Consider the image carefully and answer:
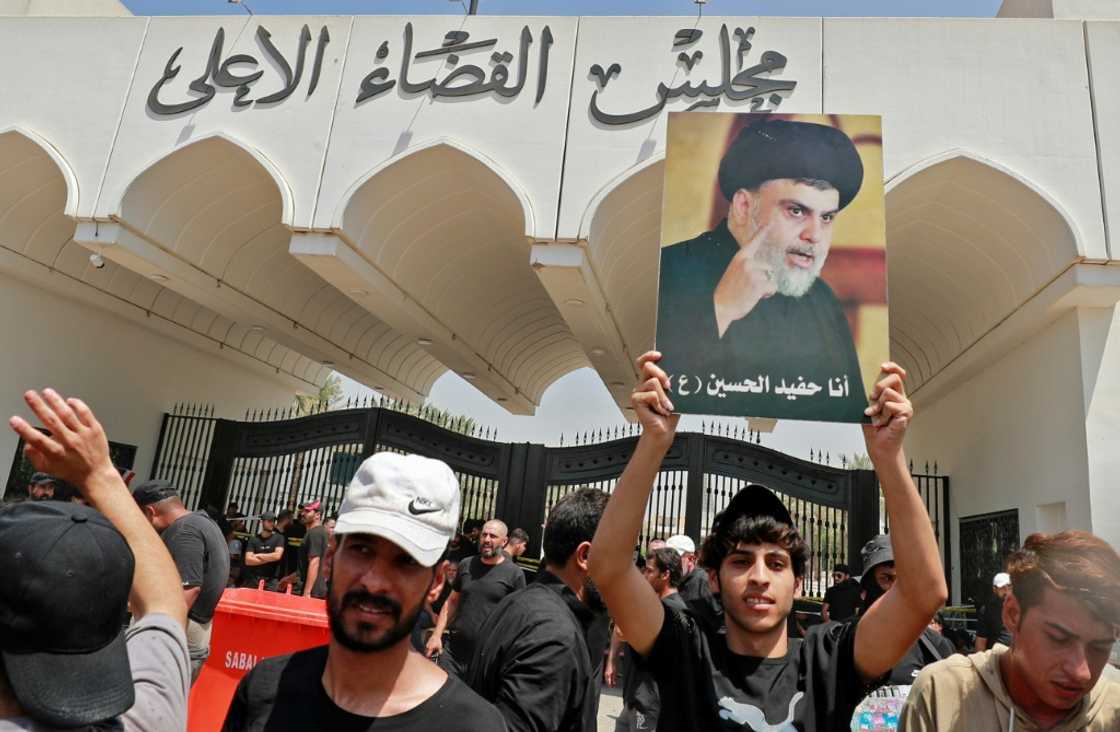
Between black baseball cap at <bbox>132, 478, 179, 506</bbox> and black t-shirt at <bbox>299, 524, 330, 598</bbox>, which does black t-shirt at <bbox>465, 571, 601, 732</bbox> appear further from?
black t-shirt at <bbox>299, 524, 330, 598</bbox>

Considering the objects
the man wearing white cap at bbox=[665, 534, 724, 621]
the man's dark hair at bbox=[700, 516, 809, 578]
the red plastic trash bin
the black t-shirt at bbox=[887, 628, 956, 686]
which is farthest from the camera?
the man wearing white cap at bbox=[665, 534, 724, 621]

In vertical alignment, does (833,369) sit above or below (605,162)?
below

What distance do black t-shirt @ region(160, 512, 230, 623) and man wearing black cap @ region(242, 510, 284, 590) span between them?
5101mm

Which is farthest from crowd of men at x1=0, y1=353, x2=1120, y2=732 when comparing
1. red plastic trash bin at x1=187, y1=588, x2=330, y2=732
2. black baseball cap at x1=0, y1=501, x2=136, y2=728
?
red plastic trash bin at x1=187, y1=588, x2=330, y2=732

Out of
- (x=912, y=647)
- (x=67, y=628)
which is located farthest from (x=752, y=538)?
(x=912, y=647)

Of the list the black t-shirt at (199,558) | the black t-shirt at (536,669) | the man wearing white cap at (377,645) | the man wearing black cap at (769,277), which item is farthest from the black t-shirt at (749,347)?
→ the black t-shirt at (199,558)

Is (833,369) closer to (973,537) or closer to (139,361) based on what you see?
(973,537)

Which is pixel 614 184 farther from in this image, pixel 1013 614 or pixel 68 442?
pixel 68 442

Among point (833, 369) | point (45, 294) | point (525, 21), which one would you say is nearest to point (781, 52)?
point (525, 21)

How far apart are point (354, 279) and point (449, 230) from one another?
1.69 meters

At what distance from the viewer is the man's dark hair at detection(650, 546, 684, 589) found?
17.6 ft

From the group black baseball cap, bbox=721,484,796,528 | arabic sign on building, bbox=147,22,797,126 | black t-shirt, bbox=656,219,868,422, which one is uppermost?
arabic sign on building, bbox=147,22,797,126

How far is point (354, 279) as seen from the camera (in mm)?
9766

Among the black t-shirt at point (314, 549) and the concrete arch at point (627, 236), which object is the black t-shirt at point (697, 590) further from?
the black t-shirt at point (314, 549)
